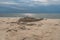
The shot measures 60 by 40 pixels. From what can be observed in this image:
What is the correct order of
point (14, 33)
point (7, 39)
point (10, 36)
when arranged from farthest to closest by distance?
point (14, 33)
point (10, 36)
point (7, 39)

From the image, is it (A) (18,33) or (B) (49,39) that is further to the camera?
(A) (18,33)

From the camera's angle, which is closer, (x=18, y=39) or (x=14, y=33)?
(x=18, y=39)

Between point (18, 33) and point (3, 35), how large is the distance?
31cm

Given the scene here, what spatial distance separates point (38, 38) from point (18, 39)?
0.37 metres

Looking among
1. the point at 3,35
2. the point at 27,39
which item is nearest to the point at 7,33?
the point at 3,35

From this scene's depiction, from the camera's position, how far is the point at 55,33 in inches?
113

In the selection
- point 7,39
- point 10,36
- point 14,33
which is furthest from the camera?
point 14,33

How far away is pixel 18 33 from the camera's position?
2.81 m

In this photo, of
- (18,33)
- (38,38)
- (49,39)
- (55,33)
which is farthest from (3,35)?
(55,33)

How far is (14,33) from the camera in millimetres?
2820

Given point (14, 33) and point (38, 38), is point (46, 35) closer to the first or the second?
point (38, 38)

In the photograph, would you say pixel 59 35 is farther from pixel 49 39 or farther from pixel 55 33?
pixel 49 39

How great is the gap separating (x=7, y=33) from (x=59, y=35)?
1.02 meters

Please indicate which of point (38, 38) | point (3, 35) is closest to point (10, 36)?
point (3, 35)
